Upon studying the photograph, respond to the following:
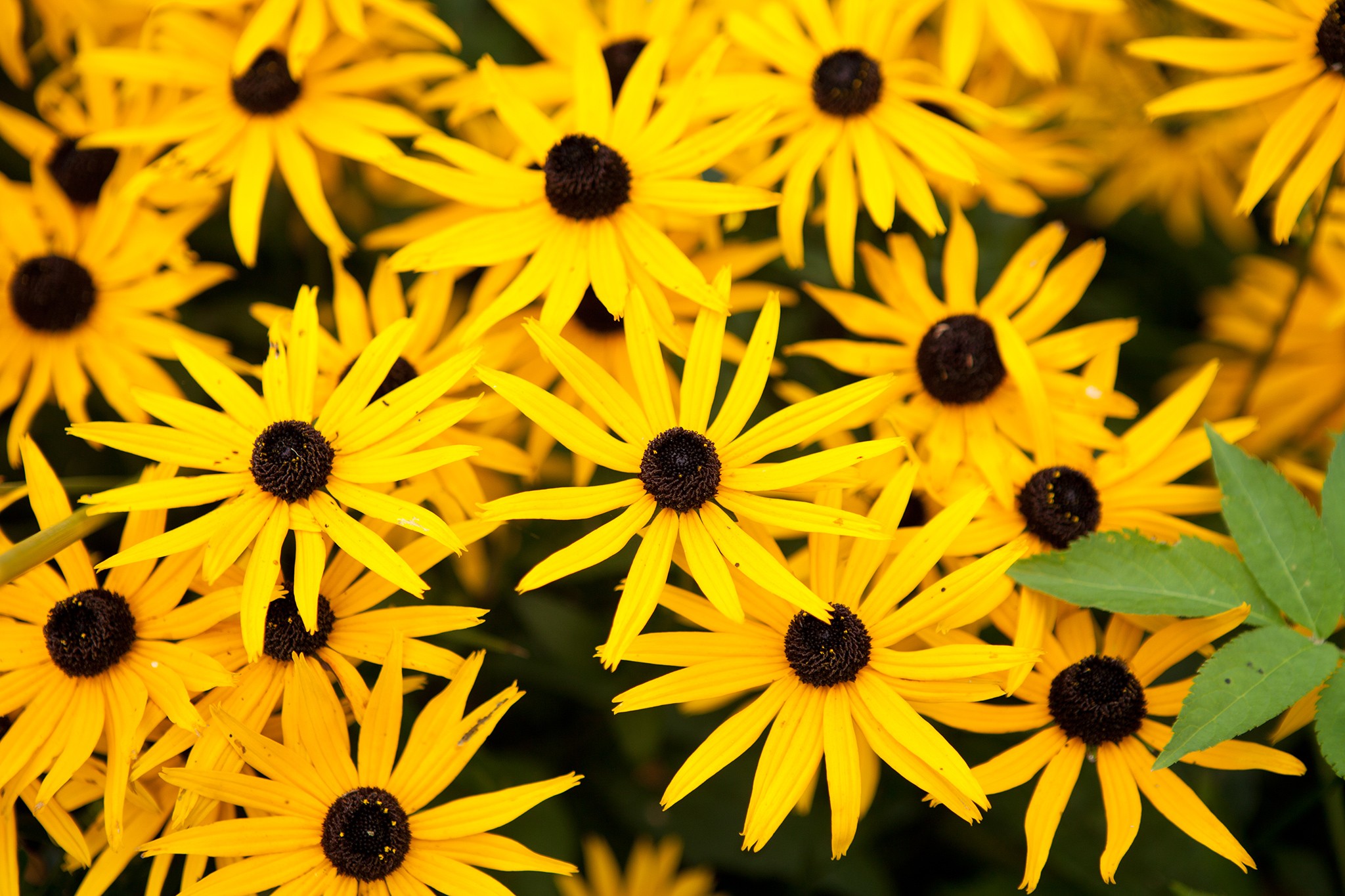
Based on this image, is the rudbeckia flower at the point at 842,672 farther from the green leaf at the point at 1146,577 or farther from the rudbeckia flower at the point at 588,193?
the rudbeckia flower at the point at 588,193

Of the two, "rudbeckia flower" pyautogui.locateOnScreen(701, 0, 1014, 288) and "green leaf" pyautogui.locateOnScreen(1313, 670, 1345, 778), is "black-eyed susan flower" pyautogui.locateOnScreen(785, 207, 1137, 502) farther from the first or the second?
"green leaf" pyautogui.locateOnScreen(1313, 670, 1345, 778)

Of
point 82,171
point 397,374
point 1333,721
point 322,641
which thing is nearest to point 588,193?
point 397,374

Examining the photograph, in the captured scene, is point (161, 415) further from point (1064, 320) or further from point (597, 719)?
point (1064, 320)

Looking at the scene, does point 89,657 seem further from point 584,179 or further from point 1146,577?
point 1146,577

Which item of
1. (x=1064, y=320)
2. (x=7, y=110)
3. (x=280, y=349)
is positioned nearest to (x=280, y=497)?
(x=280, y=349)

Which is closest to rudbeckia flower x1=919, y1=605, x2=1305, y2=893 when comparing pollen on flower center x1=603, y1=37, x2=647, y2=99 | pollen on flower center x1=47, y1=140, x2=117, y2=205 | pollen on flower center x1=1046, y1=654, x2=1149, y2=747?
pollen on flower center x1=1046, y1=654, x2=1149, y2=747

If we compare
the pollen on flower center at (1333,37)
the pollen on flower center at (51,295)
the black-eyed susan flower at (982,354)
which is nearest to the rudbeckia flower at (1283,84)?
the pollen on flower center at (1333,37)
